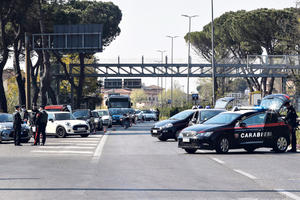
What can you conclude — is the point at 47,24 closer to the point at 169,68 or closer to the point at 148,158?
the point at 169,68

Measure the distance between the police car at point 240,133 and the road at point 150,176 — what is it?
2.73 ft

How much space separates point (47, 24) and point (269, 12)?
83.2 ft

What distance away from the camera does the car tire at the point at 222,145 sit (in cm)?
2206

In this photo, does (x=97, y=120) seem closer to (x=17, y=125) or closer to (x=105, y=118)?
(x=105, y=118)

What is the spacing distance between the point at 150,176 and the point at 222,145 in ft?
26.5

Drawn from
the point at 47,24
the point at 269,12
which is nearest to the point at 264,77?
the point at 269,12

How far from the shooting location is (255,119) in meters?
23.1

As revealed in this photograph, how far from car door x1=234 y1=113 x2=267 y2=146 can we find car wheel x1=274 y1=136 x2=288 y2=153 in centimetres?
55

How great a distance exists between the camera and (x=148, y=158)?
66.9 feet

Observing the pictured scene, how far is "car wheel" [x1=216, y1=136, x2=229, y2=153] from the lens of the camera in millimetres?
22062

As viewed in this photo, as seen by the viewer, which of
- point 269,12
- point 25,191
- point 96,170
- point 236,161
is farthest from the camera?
point 269,12

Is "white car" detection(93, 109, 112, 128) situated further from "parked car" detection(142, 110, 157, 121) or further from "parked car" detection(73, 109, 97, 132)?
"parked car" detection(142, 110, 157, 121)

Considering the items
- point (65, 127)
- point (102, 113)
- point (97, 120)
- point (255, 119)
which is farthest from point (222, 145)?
point (102, 113)

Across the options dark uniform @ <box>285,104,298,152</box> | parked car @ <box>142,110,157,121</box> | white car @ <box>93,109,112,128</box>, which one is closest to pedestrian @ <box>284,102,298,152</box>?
dark uniform @ <box>285,104,298,152</box>
